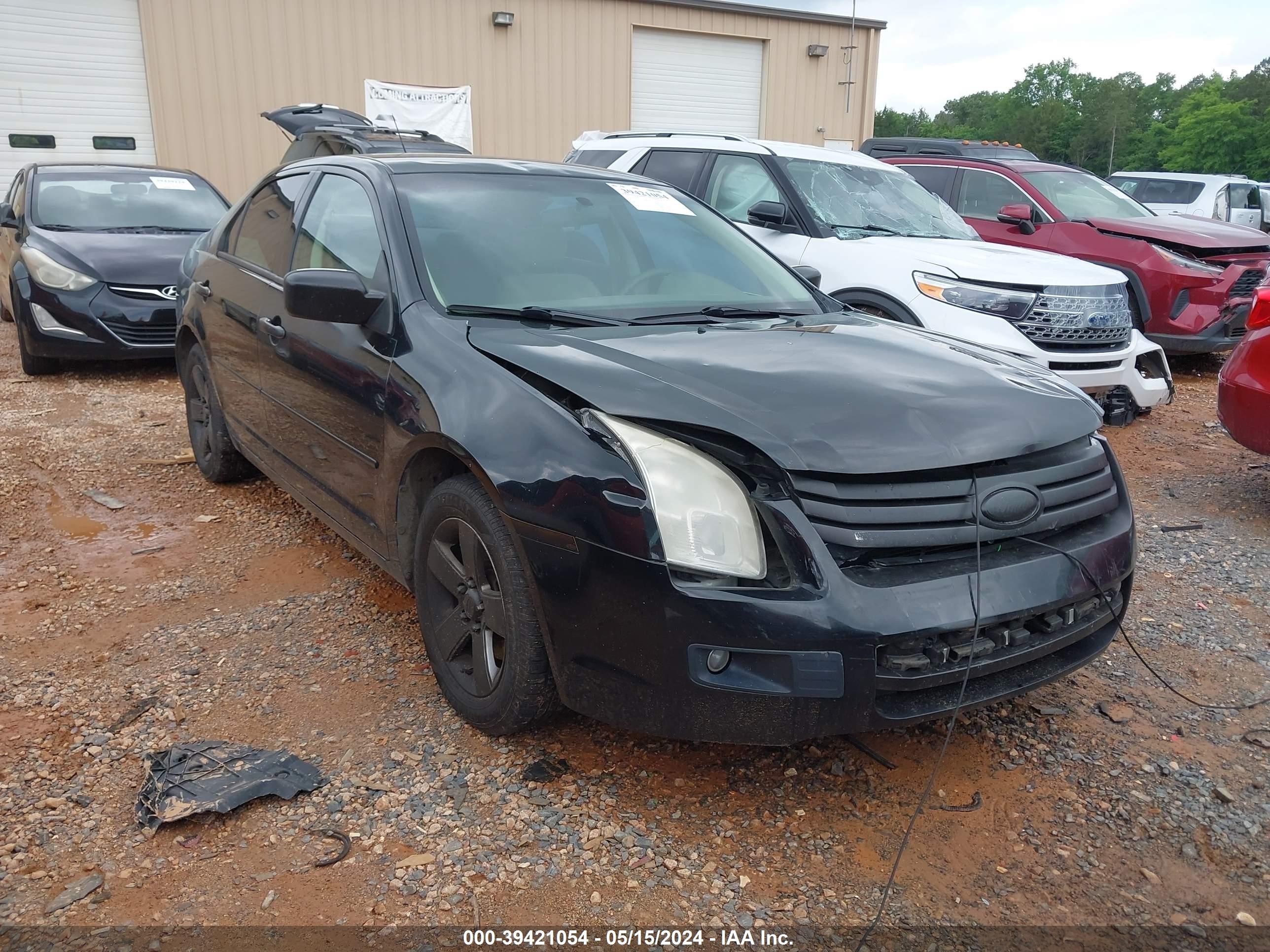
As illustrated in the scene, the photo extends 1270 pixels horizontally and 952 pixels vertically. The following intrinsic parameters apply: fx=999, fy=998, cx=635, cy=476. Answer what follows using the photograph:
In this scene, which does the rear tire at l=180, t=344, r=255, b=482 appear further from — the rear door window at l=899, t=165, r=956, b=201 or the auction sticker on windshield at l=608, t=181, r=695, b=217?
the rear door window at l=899, t=165, r=956, b=201

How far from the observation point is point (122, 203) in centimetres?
857

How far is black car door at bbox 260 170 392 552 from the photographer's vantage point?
10.5 feet

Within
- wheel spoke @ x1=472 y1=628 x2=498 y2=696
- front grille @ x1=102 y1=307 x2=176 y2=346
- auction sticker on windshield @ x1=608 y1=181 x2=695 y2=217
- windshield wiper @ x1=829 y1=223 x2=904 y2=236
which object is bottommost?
wheel spoke @ x1=472 y1=628 x2=498 y2=696

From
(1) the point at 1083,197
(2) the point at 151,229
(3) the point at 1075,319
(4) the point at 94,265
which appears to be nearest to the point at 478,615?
(3) the point at 1075,319

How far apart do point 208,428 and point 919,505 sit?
13.2ft

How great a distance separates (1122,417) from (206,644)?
573cm

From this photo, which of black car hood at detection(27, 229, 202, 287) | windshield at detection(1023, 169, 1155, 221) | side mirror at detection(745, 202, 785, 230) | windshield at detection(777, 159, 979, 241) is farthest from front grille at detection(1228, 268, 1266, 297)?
black car hood at detection(27, 229, 202, 287)

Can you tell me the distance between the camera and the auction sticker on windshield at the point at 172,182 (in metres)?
8.92

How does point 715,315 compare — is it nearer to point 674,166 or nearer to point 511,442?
point 511,442

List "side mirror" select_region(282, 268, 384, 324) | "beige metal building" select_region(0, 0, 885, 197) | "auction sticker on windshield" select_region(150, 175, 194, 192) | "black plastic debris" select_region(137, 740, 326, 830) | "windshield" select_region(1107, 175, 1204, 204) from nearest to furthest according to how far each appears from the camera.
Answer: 1. "black plastic debris" select_region(137, 740, 326, 830)
2. "side mirror" select_region(282, 268, 384, 324)
3. "auction sticker on windshield" select_region(150, 175, 194, 192)
4. "beige metal building" select_region(0, 0, 885, 197)
5. "windshield" select_region(1107, 175, 1204, 204)

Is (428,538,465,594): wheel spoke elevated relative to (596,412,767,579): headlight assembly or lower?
lower

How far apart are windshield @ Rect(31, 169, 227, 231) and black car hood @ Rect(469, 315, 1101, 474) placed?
6800mm

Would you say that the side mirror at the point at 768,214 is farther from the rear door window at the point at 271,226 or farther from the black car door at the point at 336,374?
the black car door at the point at 336,374

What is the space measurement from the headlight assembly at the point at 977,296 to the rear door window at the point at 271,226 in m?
3.61
